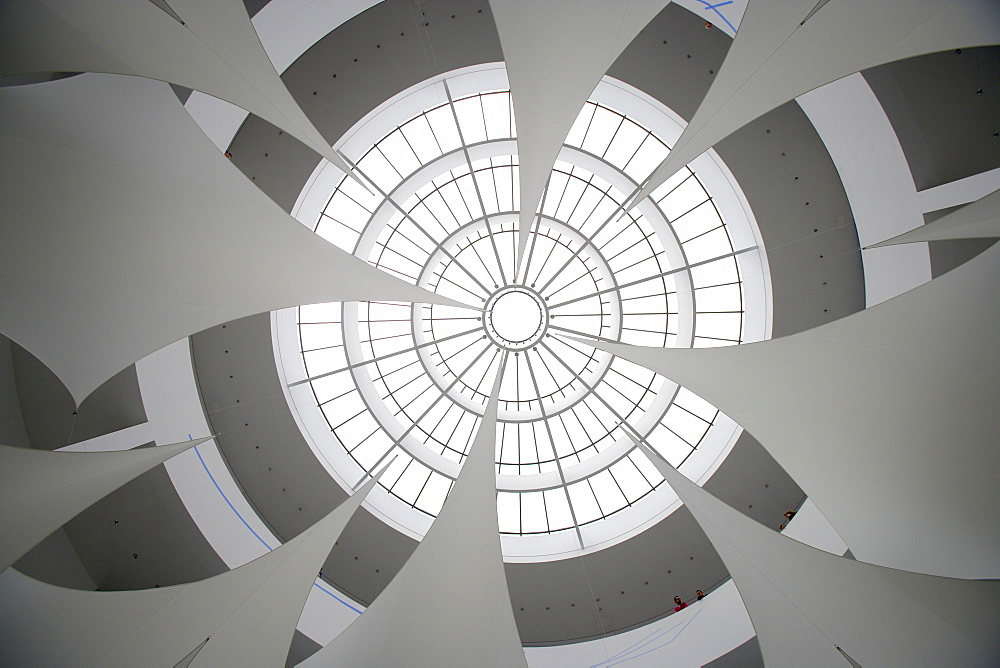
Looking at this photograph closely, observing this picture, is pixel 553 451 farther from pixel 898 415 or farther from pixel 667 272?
pixel 898 415

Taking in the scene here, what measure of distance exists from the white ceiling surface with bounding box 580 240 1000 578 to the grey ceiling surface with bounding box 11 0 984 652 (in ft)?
13.7

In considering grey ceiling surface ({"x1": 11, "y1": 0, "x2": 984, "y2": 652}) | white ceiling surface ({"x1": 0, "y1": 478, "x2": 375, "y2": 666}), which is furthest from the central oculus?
white ceiling surface ({"x1": 0, "y1": 478, "x2": 375, "y2": 666})

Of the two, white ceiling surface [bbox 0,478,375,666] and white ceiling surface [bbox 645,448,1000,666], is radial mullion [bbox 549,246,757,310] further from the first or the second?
white ceiling surface [bbox 0,478,375,666]

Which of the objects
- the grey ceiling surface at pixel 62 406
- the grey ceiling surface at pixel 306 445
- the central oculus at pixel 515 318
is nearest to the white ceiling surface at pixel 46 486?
the grey ceiling surface at pixel 62 406

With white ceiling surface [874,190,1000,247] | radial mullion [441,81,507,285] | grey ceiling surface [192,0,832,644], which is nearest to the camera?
white ceiling surface [874,190,1000,247]

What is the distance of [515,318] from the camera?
1554 cm

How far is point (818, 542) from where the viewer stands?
12742 millimetres

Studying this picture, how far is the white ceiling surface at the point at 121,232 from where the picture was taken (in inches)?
302

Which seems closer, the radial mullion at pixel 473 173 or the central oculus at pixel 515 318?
the radial mullion at pixel 473 173

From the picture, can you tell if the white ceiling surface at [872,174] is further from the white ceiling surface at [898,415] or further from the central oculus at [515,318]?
the central oculus at [515,318]

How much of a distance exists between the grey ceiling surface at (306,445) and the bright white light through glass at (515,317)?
6013 mm

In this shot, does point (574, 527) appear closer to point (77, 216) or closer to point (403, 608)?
point (403, 608)

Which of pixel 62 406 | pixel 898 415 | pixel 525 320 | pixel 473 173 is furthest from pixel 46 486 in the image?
pixel 898 415

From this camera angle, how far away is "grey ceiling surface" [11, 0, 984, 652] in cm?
1052
